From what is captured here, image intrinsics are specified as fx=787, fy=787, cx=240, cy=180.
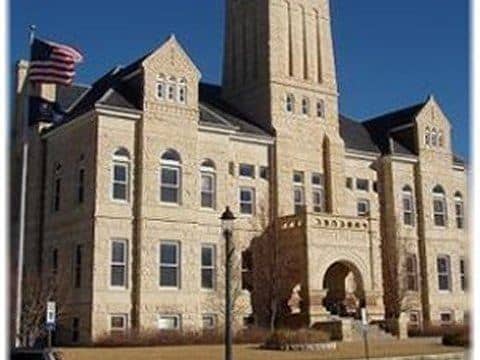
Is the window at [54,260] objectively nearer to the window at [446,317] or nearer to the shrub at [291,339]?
the shrub at [291,339]

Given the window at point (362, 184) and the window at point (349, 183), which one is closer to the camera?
the window at point (349, 183)

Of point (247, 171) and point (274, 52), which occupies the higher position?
point (274, 52)

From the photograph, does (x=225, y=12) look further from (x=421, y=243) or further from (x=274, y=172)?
(x=421, y=243)

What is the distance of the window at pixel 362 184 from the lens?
45.5m

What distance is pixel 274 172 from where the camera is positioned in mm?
41312

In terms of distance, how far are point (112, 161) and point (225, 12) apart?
16829 mm

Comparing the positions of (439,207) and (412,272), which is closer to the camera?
(412,272)

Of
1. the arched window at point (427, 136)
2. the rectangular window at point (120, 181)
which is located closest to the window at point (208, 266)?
the rectangular window at point (120, 181)

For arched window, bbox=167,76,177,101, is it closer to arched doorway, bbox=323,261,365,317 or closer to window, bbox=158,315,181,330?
window, bbox=158,315,181,330

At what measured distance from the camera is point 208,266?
123 ft

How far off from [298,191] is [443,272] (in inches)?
436

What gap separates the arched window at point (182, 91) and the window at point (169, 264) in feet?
22.6

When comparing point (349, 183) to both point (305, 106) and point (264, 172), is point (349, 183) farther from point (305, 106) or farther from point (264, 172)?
point (264, 172)

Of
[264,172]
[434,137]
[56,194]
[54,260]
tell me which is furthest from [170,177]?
[434,137]
